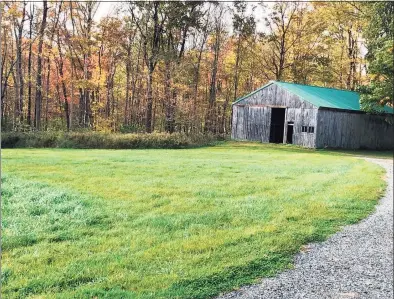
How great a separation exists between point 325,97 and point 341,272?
2715cm

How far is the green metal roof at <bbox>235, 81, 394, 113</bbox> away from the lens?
28405 millimetres

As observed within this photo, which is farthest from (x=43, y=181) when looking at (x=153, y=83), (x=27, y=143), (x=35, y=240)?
(x=153, y=83)

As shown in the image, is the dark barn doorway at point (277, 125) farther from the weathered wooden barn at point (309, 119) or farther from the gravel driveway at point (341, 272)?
the gravel driveway at point (341, 272)

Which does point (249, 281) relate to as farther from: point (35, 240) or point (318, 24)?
point (318, 24)

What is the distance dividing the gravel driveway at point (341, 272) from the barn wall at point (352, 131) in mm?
21846

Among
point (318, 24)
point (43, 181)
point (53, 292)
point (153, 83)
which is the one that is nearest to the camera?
point (53, 292)

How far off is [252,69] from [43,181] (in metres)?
35.3

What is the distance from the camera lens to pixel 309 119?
27.9 m

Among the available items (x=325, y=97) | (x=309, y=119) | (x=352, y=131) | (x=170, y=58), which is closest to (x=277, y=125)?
(x=325, y=97)

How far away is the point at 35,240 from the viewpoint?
526 centimetres

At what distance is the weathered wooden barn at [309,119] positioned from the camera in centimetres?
2798

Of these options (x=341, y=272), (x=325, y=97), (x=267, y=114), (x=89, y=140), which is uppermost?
(x=325, y=97)

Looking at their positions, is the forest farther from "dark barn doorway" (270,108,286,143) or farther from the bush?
"dark barn doorway" (270,108,286,143)

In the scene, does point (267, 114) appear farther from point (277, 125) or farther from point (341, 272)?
point (341, 272)
